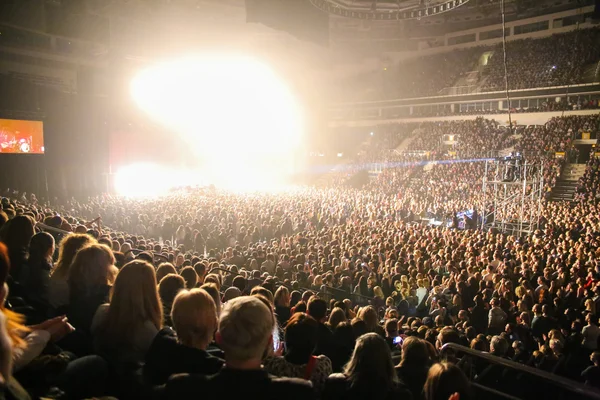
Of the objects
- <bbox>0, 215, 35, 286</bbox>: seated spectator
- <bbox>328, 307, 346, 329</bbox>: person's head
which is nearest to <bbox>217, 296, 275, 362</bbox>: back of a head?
<bbox>328, 307, 346, 329</bbox>: person's head

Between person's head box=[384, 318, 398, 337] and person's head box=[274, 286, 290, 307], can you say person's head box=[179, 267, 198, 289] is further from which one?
person's head box=[384, 318, 398, 337]

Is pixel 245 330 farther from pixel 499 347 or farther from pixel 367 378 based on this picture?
pixel 499 347

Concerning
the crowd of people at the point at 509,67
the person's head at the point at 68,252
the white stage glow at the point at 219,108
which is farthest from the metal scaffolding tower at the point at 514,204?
the white stage glow at the point at 219,108

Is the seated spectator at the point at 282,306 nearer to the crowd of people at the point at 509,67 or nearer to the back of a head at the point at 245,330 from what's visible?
the back of a head at the point at 245,330

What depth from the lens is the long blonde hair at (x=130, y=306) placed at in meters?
2.51

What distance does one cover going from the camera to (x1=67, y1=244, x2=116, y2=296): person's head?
3.12 metres

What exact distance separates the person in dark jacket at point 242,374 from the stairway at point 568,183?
28.3 meters

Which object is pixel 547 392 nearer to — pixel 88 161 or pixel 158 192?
pixel 88 161

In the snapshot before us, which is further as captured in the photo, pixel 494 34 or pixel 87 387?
pixel 494 34

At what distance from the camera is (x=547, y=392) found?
455 cm

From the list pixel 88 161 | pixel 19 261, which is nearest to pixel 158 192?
pixel 88 161

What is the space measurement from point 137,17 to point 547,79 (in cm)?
3308

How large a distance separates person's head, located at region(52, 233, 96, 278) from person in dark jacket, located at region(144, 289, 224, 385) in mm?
1629

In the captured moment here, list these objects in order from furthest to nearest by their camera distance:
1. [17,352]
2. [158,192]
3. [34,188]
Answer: [158,192] → [34,188] → [17,352]
